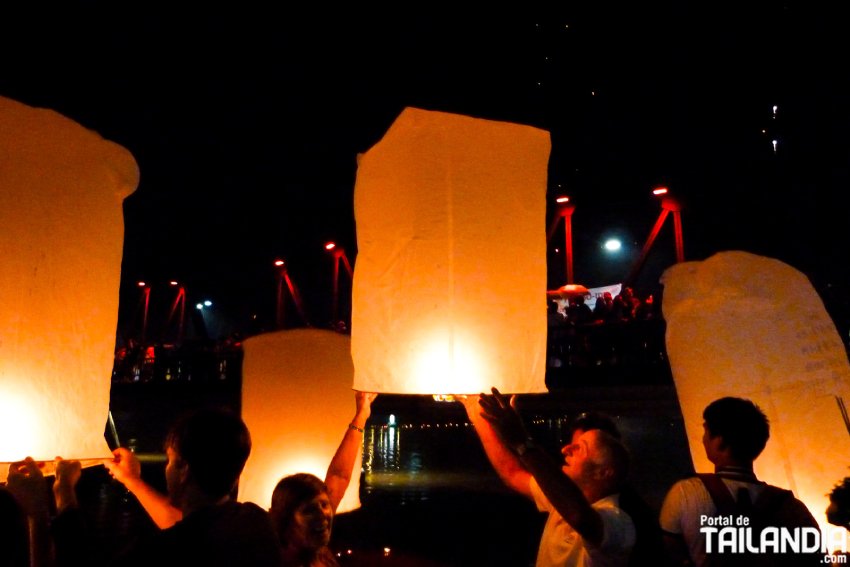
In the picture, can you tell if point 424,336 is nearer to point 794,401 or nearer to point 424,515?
point 794,401

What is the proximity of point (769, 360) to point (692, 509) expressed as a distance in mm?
1075

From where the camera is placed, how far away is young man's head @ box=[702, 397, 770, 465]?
2.73 metres

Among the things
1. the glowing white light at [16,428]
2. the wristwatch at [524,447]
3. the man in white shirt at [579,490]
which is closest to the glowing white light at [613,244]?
the man in white shirt at [579,490]

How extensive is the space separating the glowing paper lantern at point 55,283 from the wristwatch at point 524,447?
1569mm

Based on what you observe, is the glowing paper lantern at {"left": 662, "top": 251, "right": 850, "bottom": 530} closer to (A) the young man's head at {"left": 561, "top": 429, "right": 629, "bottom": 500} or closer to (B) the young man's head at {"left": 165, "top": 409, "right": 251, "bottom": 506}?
(A) the young man's head at {"left": 561, "top": 429, "right": 629, "bottom": 500}

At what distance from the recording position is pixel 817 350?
11.1ft

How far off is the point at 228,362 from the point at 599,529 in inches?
645

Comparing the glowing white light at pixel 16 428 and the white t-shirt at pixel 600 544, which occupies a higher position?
the glowing white light at pixel 16 428

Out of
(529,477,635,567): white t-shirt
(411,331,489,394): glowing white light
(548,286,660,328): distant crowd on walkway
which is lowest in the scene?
(529,477,635,567): white t-shirt

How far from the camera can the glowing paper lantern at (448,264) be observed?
2.75 meters

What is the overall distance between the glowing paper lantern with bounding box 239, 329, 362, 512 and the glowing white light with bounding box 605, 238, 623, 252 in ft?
68.2

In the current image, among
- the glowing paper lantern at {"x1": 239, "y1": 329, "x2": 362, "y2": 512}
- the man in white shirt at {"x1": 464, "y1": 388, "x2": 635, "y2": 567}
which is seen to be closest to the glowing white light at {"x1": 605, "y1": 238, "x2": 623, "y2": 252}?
the glowing paper lantern at {"x1": 239, "y1": 329, "x2": 362, "y2": 512}

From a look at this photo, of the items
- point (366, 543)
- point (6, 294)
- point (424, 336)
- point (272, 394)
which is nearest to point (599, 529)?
point (424, 336)

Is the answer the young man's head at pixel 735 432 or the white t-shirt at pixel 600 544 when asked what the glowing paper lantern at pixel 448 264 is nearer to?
the white t-shirt at pixel 600 544
